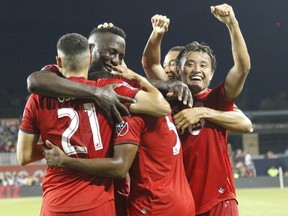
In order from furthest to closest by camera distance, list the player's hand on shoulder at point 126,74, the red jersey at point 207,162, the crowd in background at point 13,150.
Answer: the crowd in background at point 13,150, the red jersey at point 207,162, the player's hand on shoulder at point 126,74

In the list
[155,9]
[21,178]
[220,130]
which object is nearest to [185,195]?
[220,130]

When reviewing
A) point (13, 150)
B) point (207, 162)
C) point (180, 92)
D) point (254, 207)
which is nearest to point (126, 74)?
point (180, 92)

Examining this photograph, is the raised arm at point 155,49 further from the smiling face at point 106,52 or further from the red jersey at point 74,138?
the red jersey at point 74,138

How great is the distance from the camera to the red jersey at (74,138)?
3.20 m

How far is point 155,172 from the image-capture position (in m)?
3.32

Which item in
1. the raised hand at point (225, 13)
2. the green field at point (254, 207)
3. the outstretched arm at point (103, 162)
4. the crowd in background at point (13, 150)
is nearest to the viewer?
the outstretched arm at point (103, 162)

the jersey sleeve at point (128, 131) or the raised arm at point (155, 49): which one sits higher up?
the raised arm at point (155, 49)

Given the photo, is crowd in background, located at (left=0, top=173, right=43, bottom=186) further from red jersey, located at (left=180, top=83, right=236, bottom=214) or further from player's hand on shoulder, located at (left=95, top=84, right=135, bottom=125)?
player's hand on shoulder, located at (left=95, top=84, right=135, bottom=125)

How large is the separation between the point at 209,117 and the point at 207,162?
1.08 ft

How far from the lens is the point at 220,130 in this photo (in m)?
3.90

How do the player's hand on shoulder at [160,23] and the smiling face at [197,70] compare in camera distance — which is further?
the player's hand on shoulder at [160,23]

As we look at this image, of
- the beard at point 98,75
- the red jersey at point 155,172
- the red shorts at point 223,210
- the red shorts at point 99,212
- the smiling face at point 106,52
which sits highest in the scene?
the smiling face at point 106,52

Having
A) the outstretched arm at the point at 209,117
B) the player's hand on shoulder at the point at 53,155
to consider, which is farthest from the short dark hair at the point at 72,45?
the outstretched arm at the point at 209,117

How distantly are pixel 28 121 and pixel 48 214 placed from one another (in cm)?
57
